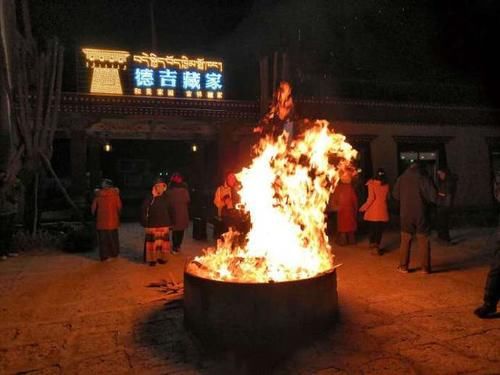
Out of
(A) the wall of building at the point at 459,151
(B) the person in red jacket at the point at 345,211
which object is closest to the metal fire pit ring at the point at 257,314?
(B) the person in red jacket at the point at 345,211

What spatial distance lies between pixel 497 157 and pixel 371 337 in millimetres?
14222

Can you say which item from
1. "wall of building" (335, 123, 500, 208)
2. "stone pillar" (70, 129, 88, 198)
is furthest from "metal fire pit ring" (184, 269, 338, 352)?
"wall of building" (335, 123, 500, 208)

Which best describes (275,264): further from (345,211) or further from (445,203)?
(445,203)

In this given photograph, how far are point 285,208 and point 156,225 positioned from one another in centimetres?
369

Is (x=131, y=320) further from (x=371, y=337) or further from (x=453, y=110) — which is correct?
(x=453, y=110)

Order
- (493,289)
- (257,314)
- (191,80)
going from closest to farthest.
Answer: (257,314) → (493,289) → (191,80)

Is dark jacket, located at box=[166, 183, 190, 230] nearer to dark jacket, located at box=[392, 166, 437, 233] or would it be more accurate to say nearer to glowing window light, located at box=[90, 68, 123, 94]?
dark jacket, located at box=[392, 166, 437, 233]

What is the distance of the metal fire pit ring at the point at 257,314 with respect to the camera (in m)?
4.34

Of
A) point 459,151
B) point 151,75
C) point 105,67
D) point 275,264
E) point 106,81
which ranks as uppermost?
point 105,67

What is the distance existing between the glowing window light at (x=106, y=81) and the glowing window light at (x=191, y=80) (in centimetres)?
231

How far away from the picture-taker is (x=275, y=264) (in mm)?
5375

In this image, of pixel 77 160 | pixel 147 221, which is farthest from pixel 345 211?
pixel 77 160

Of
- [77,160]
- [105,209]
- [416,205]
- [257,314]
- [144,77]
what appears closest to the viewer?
[257,314]

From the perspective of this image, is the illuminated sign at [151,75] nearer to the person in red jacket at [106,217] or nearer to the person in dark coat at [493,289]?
the person in red jacket at [106,217]
